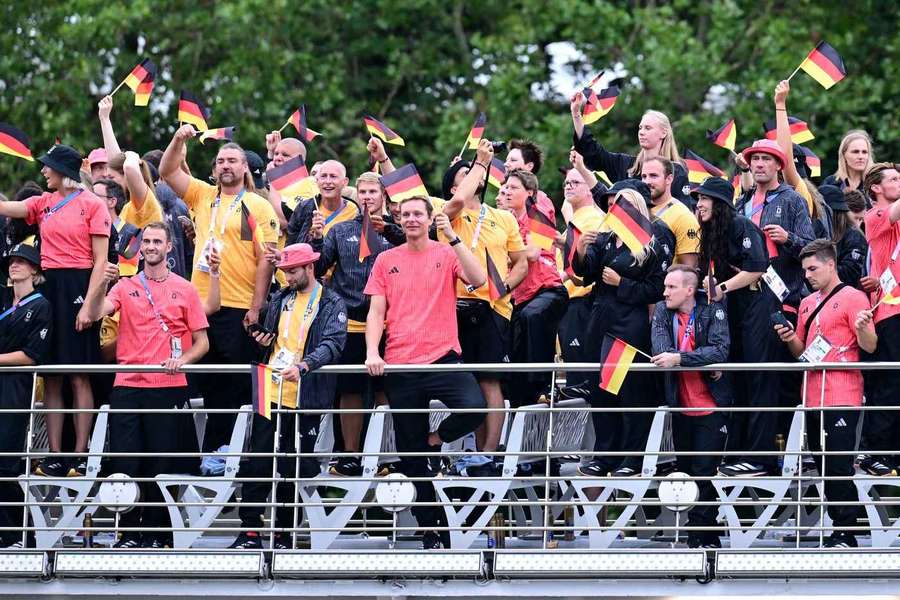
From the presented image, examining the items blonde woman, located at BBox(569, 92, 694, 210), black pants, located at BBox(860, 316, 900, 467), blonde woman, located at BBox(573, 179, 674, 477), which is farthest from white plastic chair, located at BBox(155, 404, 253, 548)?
black pants, located at BBox(860, 316, 900, 467)

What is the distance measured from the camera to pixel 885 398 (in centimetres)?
1195

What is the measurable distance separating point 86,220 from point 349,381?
6.77 ft

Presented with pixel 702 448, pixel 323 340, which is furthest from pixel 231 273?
pixel 702 448

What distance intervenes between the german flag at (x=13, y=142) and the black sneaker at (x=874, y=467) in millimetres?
6157

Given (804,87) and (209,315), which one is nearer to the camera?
(209,315)

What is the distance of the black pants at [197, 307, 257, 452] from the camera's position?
1313cm

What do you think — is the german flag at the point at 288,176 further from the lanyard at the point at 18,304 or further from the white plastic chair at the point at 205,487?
the lanyard at the point at 18,304

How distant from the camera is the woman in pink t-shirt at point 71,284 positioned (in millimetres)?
12766

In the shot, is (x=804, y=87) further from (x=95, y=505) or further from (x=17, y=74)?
(x=95, y=505)

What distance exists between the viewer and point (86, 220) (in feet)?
42.2

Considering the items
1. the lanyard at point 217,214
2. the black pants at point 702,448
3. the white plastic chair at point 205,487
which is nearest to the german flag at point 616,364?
the black pants at point 702,448

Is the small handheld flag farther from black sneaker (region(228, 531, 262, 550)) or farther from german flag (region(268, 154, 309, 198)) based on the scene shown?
black sneaker (region(228, 531, 262, 550))

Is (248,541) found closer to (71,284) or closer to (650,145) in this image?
(71,284)

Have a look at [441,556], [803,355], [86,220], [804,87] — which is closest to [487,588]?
[441,556]
